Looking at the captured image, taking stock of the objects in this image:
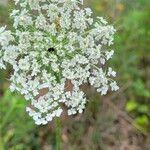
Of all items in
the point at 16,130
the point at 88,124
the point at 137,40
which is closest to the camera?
the point at 16,130

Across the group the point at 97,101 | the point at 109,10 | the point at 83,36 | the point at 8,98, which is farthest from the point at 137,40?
the point at 83,36

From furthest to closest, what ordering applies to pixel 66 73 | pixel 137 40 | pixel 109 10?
pixel 109 10 < pixel 137 40 < pixel 66 73

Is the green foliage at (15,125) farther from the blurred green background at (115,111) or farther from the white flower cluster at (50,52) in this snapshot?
the white flower cluster at (50,52)

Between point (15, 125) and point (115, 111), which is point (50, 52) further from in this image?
point (115, 111)

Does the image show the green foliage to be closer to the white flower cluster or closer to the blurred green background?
the blurred green background

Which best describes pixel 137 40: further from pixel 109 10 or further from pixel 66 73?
pixel 66 73

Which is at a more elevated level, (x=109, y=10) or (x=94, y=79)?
(x=94, y=79)

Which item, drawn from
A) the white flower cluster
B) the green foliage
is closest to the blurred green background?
the green foliage
